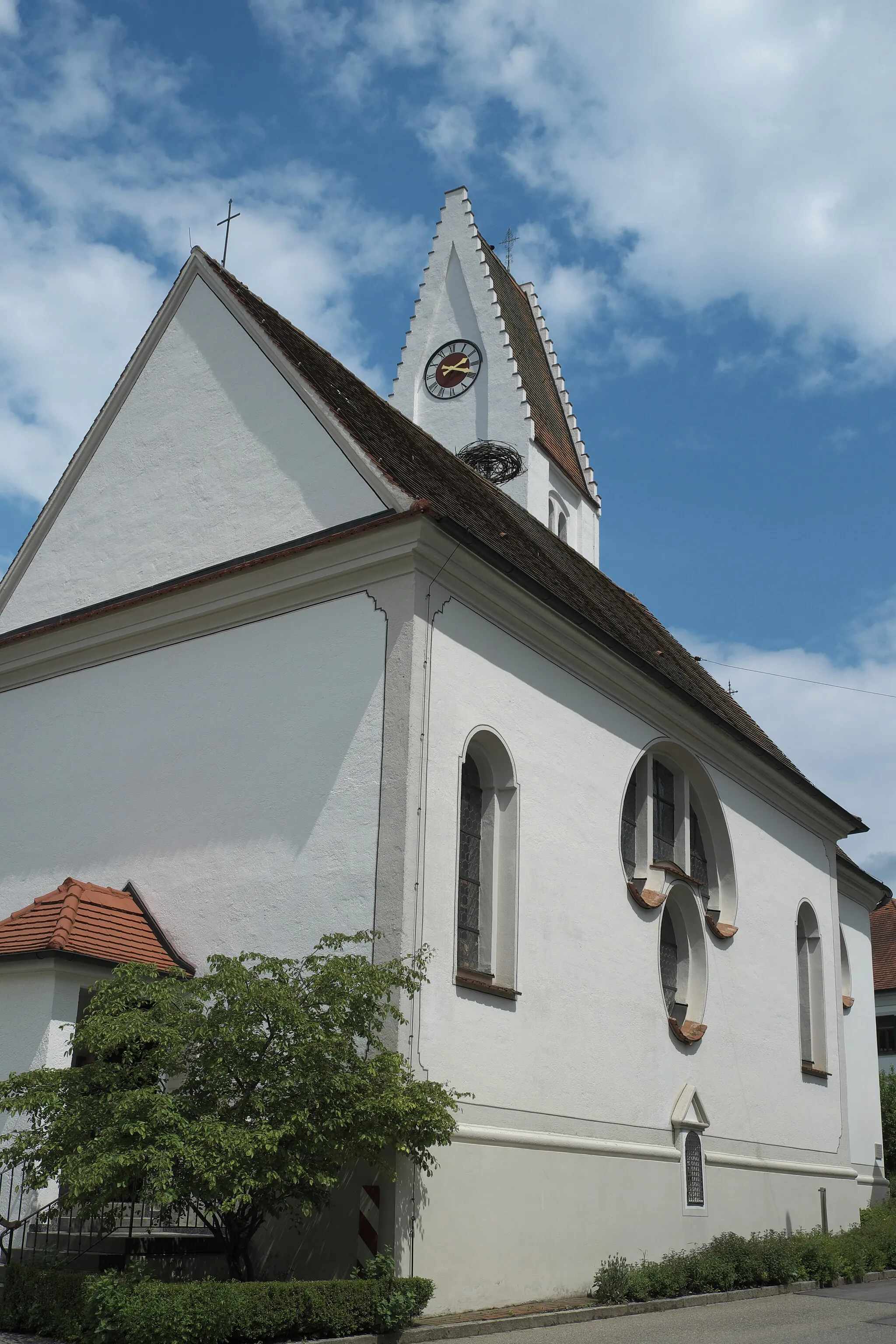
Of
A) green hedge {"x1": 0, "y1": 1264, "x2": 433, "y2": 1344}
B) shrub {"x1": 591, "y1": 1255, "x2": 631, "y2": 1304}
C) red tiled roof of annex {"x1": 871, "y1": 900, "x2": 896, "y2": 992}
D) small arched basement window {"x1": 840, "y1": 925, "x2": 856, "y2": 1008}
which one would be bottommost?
shrub {"x1": 591, "y1": 1255, "x2": 631, "y2": 1304}

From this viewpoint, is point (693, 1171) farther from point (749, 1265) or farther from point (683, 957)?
point (683, 957)

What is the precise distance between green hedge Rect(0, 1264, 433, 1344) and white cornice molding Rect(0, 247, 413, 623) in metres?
9.84

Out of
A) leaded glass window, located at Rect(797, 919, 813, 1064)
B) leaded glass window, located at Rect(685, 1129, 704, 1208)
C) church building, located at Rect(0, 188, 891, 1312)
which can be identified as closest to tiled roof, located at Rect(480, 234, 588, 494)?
church building, located at Rect(0, 188, 891, 1312)

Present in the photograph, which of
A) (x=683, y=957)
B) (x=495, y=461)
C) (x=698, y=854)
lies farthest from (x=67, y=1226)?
(x=495, y=461)

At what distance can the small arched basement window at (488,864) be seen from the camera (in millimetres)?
14578

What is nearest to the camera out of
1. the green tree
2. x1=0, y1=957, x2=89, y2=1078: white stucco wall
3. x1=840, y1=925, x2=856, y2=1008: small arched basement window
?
the green tree

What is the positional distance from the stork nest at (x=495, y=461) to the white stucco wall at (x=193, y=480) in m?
12.8

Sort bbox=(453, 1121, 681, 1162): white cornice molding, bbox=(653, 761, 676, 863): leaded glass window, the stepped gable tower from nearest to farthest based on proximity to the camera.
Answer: bbox=(453, 1121, 681, 1162): white cornice molding → bbox=(653, 761, 676, 863): leaded glass window → the stepped gable tower

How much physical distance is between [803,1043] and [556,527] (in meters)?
13.8

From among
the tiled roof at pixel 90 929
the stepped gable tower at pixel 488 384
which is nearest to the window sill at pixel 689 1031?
the tiled roof at pixel 90 929

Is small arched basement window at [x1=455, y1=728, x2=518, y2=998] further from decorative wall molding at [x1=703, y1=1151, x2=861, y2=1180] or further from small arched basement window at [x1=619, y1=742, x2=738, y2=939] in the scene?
decorative wall molding at [x1=703, y1=1151, x2=861, y2=1180]

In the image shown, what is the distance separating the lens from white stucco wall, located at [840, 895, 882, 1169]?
28.8 metres

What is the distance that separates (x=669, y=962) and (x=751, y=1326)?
681cm

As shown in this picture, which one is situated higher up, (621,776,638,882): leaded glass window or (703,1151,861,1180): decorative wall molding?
(621,776,638,882): leaded glass window
